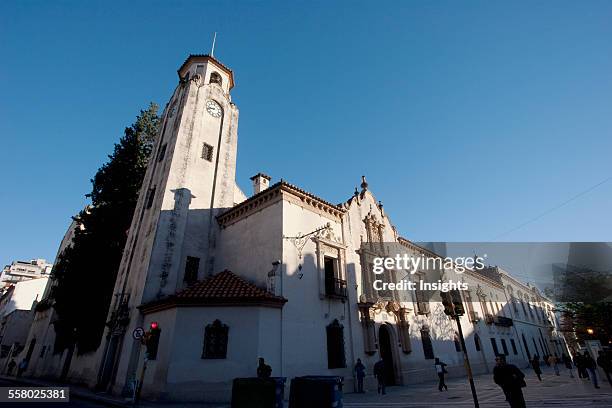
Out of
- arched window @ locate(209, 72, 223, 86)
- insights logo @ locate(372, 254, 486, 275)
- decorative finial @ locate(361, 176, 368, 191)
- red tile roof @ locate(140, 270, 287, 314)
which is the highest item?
arched window @ locate(209, 72, 223, 86)

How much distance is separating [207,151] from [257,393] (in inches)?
693

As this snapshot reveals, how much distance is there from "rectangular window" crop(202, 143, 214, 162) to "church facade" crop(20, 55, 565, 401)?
0.08 metres

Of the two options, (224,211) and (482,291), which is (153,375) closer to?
(224,211)

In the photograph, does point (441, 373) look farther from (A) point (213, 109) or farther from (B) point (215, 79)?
(B) point (215, 79)

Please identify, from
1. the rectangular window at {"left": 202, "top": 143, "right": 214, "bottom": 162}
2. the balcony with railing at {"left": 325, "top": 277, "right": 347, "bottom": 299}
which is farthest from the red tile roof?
the rectangular window at {"left": 202, "top": 143, "right": 214, "bottom": 162}

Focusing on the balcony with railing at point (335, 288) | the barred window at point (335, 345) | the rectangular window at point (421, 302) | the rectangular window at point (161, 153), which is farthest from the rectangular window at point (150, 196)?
the rectangular window at point (421, 302)

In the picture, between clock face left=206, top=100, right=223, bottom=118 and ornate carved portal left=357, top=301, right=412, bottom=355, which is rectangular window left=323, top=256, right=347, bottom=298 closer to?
ornate carved portal left=357, top=301, right=412, bottom=355

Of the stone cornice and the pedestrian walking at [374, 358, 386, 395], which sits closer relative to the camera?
the pedestrian walking at [374, 358, 386, 395]

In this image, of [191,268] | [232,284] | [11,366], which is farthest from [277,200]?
[11,366]

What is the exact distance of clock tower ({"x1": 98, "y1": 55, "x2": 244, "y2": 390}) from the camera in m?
16.5

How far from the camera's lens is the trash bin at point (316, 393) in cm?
693

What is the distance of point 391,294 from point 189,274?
42.3 feet

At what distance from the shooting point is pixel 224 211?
834 inches

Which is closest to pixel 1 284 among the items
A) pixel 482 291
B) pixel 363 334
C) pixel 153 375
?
pixel 153 375
